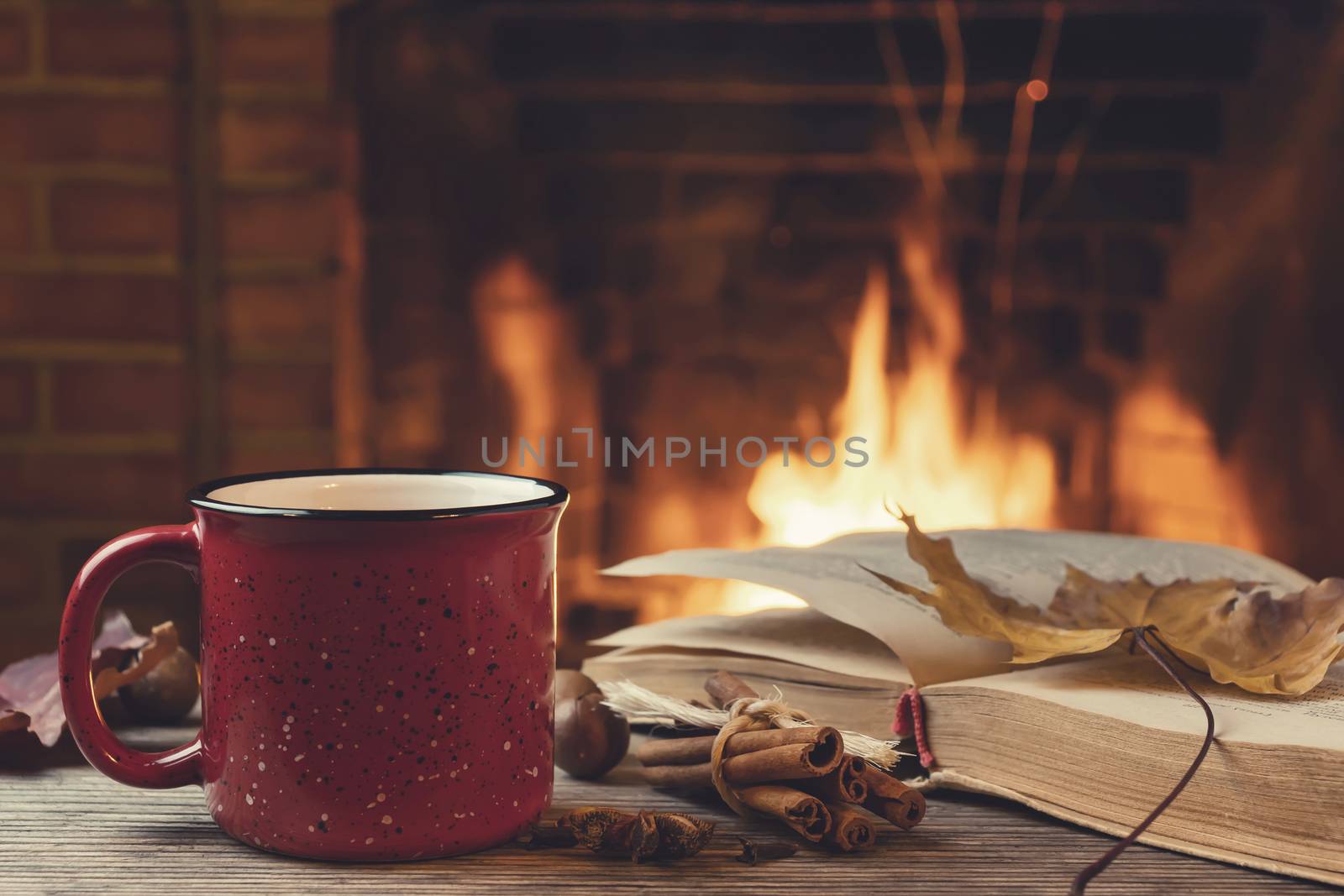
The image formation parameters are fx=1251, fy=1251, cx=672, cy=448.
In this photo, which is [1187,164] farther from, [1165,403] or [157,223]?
[157,223]

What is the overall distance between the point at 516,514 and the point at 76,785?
255 mm

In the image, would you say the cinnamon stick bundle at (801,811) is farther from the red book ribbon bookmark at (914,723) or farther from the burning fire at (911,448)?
the burning fire at (911,448)

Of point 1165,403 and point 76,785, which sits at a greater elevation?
point 1165,403

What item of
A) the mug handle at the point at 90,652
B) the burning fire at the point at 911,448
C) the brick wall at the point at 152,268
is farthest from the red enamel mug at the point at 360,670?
the burning fire at the point at 911,448

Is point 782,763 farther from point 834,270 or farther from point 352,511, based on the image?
point 834,270

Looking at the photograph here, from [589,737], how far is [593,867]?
0.37ft

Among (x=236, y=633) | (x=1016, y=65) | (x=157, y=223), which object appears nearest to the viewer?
(x=236, y=633)

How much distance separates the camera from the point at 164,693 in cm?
Answer: 65

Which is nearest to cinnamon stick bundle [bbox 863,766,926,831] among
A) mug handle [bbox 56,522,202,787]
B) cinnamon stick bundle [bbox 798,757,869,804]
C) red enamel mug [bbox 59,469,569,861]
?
cinnamon stick bundle [bbox 798,757,869,804]

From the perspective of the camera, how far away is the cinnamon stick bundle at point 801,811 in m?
0.47

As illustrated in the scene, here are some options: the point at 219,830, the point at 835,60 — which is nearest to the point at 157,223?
the point at 835,60

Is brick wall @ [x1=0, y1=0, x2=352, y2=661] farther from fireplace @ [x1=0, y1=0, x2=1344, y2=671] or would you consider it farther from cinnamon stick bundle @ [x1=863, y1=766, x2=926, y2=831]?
cinnamon stick bundle @ [x1=863, y1=766, x2=926, y2=831]

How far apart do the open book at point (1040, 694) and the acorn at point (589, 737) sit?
56mm

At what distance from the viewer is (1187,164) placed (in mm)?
1415
